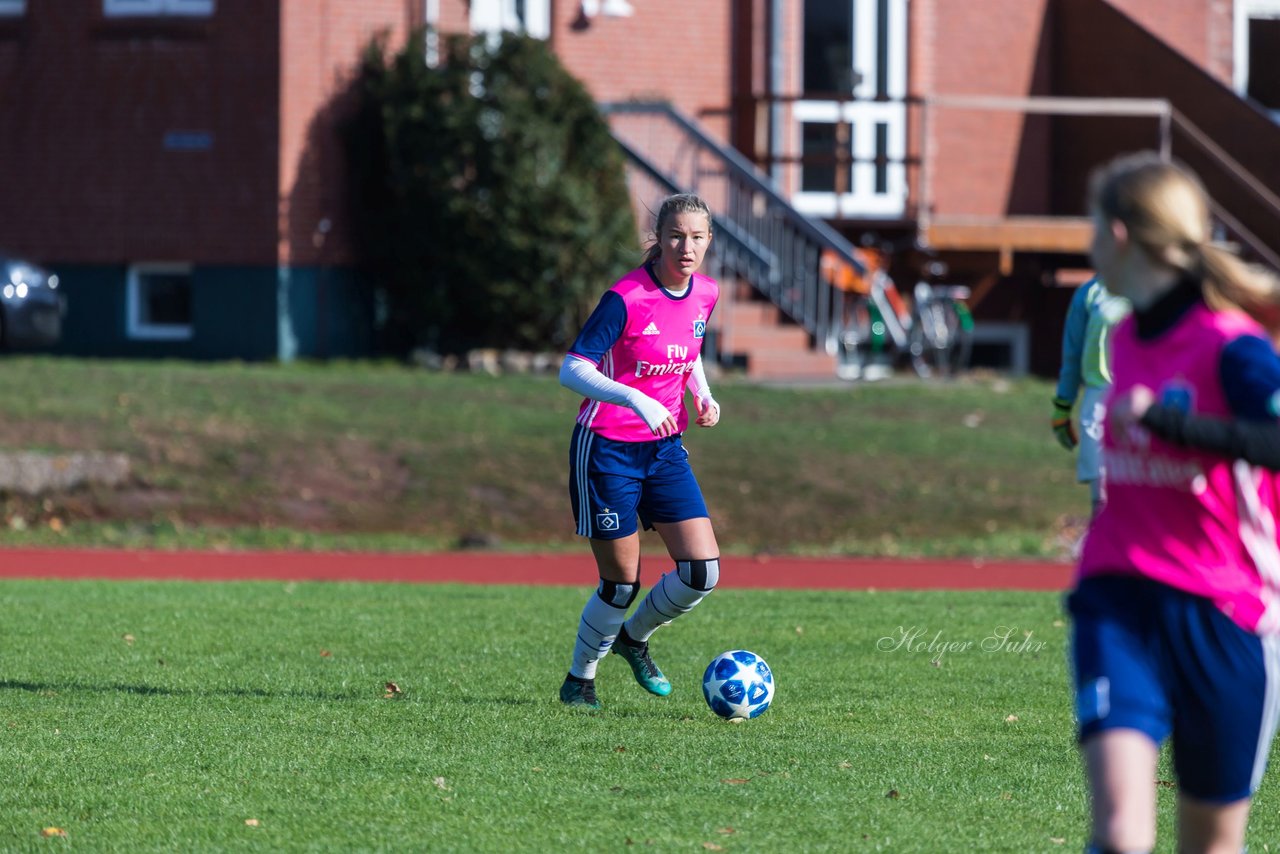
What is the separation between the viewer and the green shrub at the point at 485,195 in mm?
20969

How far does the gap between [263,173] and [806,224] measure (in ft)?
20.3

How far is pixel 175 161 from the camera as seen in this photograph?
866 inches

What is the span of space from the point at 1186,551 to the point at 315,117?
61.4ft

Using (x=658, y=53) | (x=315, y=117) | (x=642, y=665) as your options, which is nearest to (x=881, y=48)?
(x=658, y=53)

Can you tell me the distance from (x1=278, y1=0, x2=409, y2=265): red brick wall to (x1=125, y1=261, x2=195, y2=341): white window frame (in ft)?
5.34

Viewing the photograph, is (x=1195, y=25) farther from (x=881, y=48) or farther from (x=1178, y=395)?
(x=1178, y=395)

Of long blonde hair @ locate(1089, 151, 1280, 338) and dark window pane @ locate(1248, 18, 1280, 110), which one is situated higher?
dark window pane @ locate(1248, 18, 1280, 110)

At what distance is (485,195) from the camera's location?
2114 cm

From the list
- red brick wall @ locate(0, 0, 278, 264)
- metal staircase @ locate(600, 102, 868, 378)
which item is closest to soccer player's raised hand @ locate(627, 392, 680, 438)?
metal staircase @ locate(600, 102, 868, 378)

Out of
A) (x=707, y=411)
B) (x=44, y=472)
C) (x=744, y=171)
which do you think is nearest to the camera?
(x=707, y=411)

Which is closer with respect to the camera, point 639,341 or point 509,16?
point 639,341

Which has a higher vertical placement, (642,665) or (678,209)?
(678,209)

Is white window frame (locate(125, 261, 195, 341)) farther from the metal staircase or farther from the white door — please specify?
the white door

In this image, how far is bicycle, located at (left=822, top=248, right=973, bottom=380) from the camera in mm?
22484
